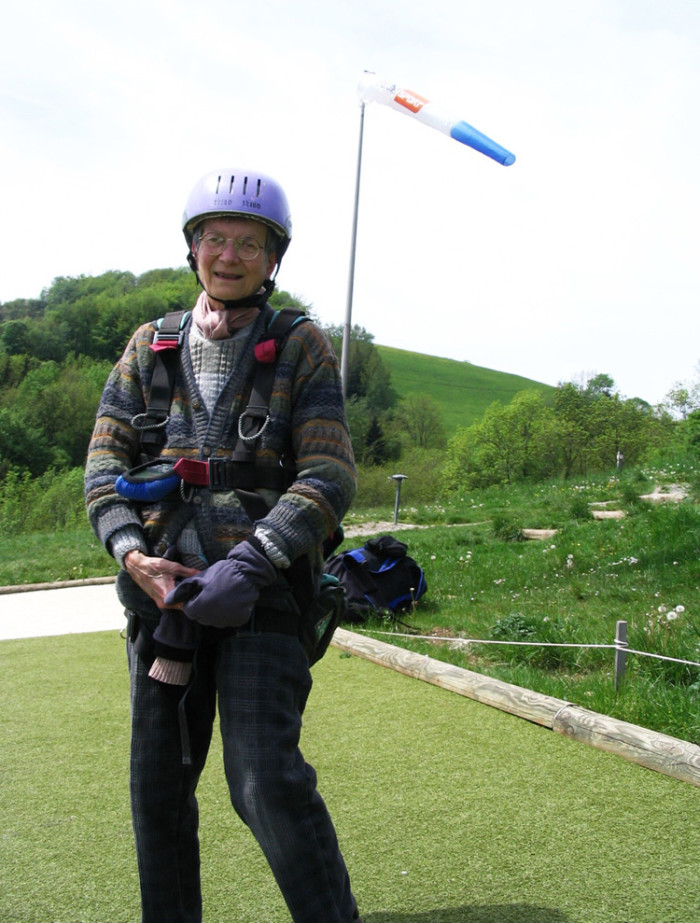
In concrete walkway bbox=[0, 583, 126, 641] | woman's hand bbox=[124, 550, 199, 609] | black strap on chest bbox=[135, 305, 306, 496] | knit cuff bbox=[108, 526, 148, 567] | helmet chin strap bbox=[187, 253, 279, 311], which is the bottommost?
concrete walkway bbox=[0, 583, 126, 641]

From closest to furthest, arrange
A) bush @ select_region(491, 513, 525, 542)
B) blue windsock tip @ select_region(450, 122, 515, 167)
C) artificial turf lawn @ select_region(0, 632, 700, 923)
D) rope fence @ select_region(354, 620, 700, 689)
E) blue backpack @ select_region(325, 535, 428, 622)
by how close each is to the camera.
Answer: artificial turf lawn @ select_region(0, 632, 700, 923)
rope fence @ select_region(354, 620, 700, 689)
blue windsock tip @ select_region(450, 122, 515, 167)
blue backpack @ select_region(325, 535, 428, 622)
bush @ select_region(491, 513, 525, 542)

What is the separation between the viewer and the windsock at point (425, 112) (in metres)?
6.50

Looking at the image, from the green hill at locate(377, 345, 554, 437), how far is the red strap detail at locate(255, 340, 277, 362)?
80.9 meters

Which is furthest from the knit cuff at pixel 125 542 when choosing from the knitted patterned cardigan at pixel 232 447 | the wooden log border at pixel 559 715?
the wooden log border at pixel 559 715

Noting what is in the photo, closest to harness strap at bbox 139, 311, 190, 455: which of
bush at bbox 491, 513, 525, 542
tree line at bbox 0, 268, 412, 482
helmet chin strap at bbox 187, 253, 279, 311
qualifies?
helmet chin strap at bbox 187, 253, 279, 311

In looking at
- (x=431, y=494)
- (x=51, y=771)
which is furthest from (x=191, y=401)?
(x=431, y=494)

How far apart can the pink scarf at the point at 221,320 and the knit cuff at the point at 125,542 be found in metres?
0.59

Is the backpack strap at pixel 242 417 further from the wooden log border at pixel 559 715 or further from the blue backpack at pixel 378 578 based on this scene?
the blue backpack at pixel 378 578

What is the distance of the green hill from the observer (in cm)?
9085

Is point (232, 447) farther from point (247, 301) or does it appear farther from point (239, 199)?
point (239, 199)

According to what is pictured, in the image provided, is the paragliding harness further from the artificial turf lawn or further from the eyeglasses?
the artificial turf lawn

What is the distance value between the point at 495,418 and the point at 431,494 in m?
6.73

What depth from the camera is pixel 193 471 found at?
2.25 meters

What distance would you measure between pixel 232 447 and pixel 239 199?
69cm
